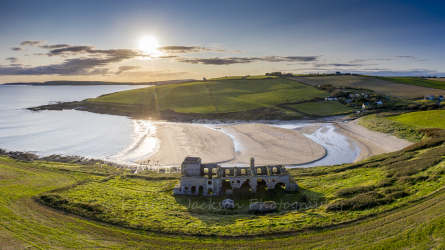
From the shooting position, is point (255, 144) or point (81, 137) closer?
point (255, 144)

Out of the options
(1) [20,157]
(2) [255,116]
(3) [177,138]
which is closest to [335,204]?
(3) [177,138]

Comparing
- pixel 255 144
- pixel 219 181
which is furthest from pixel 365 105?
pixel 219 181

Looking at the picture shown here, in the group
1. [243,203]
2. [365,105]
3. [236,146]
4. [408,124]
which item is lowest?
[243,203]

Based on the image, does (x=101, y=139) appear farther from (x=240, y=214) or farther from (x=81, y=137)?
(x=240, y=214)

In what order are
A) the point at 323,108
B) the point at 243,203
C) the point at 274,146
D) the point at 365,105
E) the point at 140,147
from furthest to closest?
the point at 323,108
the point at 365,105
the point at 140,147
the point at 274,146
the point at 243,203

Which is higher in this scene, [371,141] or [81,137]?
[81,137]

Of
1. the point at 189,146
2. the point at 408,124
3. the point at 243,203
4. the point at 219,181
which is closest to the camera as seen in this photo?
the point at 243,203

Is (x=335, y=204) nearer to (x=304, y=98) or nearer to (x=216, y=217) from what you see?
(x=216, y=217)
